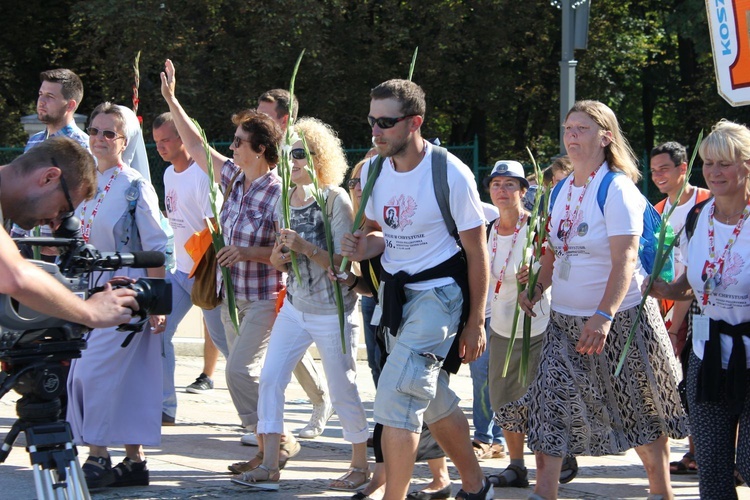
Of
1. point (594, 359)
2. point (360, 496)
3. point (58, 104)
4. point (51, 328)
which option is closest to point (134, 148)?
point (58, 104)

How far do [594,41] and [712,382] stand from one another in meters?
20.0

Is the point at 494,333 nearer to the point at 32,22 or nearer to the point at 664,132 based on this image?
the point at 32,22

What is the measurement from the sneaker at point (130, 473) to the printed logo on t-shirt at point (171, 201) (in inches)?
98.7

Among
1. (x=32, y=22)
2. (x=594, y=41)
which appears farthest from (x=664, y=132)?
(x=32, y=22)

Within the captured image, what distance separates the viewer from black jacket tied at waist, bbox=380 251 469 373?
16.7 ft

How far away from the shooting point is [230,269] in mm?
6363

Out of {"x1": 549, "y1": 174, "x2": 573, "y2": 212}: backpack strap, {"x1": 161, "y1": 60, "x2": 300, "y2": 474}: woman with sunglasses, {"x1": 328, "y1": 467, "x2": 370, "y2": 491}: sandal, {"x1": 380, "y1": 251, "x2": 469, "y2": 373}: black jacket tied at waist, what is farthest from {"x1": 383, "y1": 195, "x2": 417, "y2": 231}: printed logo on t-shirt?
{"x1": 328, "y1": 467, "x2": 370, "y2": 491}: sandal

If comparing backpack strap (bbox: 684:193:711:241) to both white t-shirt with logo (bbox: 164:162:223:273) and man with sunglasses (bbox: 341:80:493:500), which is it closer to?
man with sunglasses (bbox: 341:80:493:500)

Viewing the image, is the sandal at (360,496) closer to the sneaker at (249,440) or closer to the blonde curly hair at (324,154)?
the sneaker at (249,440)

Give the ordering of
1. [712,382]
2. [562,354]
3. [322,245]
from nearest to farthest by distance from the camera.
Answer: [712,382] → [562,354] → [322,245]

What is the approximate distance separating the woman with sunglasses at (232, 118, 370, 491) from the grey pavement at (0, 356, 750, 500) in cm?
21

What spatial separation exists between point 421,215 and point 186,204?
309cm

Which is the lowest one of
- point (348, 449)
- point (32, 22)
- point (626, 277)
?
point (348, 449)

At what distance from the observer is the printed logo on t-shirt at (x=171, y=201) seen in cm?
783
